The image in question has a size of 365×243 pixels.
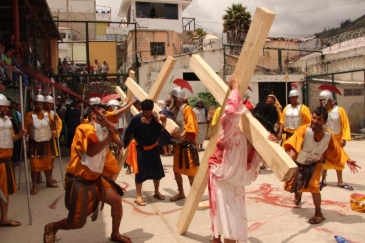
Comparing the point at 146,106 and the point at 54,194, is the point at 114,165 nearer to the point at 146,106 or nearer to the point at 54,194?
the point at 146,106

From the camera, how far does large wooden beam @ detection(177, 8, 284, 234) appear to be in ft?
9.75

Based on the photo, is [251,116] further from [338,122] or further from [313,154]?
[338,122]

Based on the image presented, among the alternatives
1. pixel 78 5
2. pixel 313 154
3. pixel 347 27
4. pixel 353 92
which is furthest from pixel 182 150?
pixel 347 27

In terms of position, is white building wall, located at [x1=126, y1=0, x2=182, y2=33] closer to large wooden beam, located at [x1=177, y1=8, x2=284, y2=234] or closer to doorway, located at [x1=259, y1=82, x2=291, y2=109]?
doorway, located at [x1=259, y1=82, x2=291, y2=109]

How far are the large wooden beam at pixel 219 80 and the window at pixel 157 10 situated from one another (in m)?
29.9

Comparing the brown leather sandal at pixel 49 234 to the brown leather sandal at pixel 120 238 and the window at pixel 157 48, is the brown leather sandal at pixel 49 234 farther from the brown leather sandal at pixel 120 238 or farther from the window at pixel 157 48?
the window at pixel 157 48

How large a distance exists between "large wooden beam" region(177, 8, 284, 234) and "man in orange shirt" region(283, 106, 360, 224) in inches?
55.3

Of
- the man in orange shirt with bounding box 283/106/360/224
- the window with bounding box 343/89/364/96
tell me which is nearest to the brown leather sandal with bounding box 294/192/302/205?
the man in orange shirt with bounding box 283/106/360/224

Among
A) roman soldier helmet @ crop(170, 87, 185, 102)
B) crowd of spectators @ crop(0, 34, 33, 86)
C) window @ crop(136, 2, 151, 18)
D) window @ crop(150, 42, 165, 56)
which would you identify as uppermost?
window @ crop(136, 2, 151, 18)

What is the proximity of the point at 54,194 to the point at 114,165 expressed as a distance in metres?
2.89

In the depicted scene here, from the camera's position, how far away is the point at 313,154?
4.48 m

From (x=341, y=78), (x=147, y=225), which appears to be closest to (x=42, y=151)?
(x=147, y=225)

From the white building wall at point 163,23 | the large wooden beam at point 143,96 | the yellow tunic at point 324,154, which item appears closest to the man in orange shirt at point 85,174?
the large wooden beam at point 143,96

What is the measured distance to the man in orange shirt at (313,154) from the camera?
4.40m
